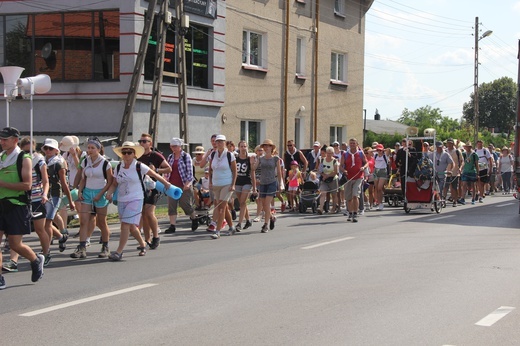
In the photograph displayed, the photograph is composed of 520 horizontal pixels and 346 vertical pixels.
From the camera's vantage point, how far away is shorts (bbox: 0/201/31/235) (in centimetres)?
906

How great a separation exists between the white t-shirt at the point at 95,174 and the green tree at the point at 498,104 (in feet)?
281

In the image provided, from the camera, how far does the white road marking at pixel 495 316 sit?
23.8 feet

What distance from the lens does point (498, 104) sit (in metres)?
93.8

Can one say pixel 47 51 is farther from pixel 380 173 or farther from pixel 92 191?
pixel 92 191

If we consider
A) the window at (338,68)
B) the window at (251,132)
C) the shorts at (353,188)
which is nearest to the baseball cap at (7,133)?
the shorts at (353,188)

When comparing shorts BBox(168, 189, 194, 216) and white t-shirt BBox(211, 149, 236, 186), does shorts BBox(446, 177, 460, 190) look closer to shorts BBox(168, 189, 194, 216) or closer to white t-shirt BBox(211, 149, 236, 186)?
shorts BBox(168, 189, 194, 216)

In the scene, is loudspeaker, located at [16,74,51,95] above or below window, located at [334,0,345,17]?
below

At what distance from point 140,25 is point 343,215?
789 cm

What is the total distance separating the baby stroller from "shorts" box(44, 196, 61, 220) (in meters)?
8.93

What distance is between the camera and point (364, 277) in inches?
A: 387

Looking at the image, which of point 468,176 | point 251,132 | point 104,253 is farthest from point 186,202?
point 251,132

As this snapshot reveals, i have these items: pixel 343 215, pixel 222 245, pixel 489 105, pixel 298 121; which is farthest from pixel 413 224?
pixel 489 105

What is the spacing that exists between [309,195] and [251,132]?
8196 mm

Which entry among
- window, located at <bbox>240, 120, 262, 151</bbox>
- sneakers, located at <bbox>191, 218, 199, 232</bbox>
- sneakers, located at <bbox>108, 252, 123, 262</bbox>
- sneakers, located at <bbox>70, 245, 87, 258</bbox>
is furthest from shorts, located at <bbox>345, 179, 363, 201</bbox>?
window, located at <bbox>240, 120, 262, 151</bbox>
